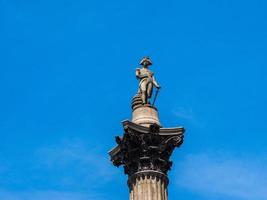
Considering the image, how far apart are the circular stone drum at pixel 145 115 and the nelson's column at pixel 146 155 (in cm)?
19

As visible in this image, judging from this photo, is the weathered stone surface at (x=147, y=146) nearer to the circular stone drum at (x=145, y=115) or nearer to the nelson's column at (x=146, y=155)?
the nelson's column at (x=146, y=155)

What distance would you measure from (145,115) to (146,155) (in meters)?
2.16

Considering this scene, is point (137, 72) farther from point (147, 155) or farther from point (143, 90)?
point (147, 155)

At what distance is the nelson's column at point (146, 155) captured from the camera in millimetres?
26922

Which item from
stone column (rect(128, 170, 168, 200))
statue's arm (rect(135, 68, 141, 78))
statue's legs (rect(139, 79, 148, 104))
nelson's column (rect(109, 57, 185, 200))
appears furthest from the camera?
statue's arm (rect(135, 68, 141, 78))

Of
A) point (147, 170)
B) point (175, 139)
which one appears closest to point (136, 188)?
point (147, 170)

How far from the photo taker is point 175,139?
90.6 feet

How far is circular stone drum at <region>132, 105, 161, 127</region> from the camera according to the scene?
2838 cm

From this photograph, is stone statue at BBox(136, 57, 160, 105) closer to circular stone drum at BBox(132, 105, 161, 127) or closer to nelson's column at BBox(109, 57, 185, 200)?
circular stone drum at BBox(132, 105, 161, 127)

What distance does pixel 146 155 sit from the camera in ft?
89.2

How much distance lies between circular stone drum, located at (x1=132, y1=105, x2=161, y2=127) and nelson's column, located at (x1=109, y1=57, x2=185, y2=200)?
0.19 metres

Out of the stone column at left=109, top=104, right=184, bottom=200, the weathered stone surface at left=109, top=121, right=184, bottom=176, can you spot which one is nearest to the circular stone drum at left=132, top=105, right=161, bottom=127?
the stone column at left=109, top=104, right=184, bottom=200

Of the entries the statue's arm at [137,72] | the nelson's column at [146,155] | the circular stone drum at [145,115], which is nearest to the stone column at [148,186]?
the nelson's column at [146,155]

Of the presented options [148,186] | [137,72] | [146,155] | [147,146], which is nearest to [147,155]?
[146,155]
